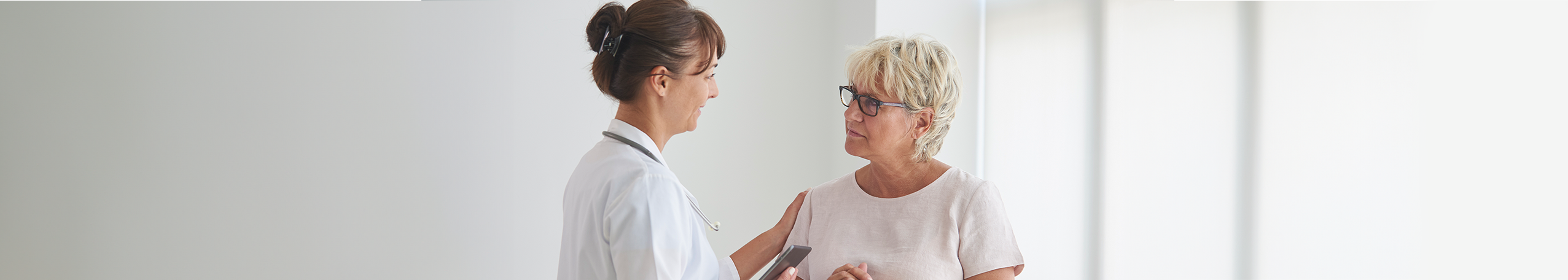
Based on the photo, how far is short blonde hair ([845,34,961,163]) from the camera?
166 cm

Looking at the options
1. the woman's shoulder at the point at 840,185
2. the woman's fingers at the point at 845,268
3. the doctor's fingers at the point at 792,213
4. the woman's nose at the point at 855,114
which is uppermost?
the woman's nose at the point at 855,114

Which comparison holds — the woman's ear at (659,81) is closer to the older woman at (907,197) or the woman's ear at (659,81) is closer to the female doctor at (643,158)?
the female doctor at (643,158)

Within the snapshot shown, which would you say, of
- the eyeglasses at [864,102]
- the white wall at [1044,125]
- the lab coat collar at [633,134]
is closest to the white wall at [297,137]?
the white wall at [1044,125]

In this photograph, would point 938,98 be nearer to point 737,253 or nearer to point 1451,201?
point 737,253

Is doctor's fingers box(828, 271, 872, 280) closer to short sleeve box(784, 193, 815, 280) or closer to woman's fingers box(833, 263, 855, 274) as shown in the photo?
woman's fingers box(833, 263, 855, 274)

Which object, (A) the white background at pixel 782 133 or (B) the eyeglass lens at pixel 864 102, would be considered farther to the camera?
(B) the eyeglass lens at pixel 864 102

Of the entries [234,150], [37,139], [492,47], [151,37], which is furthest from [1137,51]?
[37,139]

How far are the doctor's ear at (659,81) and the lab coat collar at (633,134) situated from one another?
0.24 ft

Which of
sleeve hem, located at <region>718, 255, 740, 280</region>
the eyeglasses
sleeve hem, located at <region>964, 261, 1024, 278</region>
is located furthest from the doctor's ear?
sleeve hem, located at <region>964, 261, 1024, 278</region>

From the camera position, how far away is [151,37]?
229 centimetres

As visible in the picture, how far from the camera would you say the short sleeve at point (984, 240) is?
1546mm

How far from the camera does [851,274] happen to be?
1.58m

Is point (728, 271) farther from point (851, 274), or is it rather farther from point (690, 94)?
point (690, 94)

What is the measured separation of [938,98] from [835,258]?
43 centimetres
